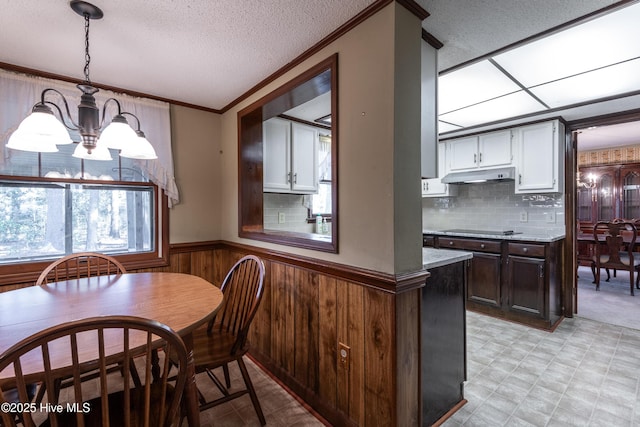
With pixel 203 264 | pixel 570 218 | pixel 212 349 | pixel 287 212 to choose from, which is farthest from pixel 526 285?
pixel 203 264

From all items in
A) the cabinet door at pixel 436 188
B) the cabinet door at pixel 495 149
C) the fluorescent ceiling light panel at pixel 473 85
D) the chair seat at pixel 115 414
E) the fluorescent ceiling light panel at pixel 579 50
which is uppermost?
the fluorescent ceiling light panel at pixel 473 85

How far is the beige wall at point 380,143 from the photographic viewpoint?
143 cm

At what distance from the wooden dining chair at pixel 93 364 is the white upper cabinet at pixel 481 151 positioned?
152 inches

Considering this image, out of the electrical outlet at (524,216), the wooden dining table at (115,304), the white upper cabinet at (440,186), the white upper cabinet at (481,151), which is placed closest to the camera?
the wooden dining table at (115,304)

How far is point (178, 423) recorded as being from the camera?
1.17 m

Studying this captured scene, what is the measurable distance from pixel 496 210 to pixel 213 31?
386 centimetres

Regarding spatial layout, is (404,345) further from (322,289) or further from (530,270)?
(530,270)

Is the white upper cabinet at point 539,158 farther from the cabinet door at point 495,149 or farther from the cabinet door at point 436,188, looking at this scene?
the cabinet door at point 436,188

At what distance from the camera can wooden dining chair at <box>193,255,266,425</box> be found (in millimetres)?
1566

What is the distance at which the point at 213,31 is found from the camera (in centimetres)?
170

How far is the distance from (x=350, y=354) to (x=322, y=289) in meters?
0.39

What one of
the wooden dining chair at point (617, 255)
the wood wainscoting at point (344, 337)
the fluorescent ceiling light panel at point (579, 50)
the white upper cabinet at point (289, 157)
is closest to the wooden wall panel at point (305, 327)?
the wood wainscoting at point (344, 337)

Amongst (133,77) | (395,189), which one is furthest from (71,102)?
(395,189)

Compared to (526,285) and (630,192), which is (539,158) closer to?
(526,285)
